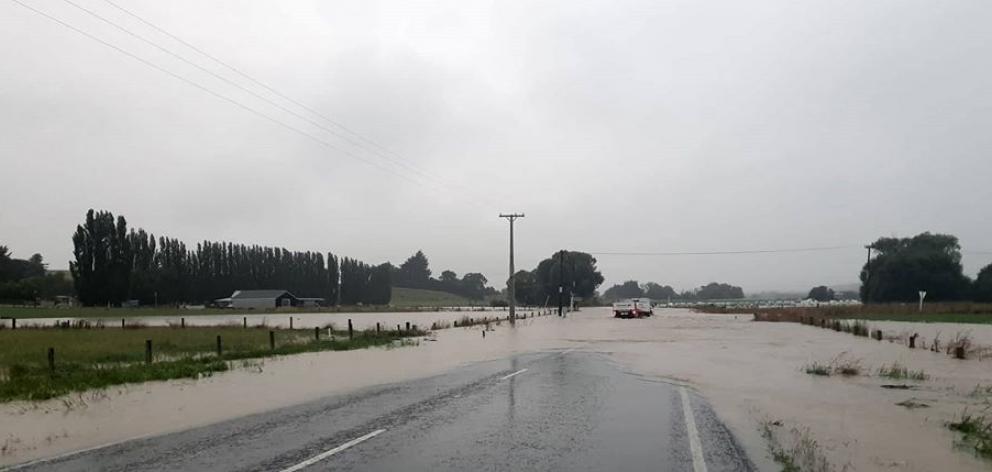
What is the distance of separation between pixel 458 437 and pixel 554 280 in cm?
15643

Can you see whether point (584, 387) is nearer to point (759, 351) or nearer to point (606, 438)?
point (606, 438)

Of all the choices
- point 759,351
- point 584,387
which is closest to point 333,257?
point 759,351

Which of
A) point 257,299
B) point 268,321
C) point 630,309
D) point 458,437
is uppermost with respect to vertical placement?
point 257,299

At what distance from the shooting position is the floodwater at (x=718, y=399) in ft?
33.0

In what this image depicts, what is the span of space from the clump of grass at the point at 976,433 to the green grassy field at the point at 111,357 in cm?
1634

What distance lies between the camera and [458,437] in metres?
9.95

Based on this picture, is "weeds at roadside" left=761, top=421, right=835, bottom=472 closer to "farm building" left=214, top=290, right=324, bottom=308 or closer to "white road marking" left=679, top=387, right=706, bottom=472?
"white road marking" left=679, top=387, right=706, bottom=472

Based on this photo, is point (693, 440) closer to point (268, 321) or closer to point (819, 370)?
point (819, 370)

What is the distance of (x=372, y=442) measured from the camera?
31.5 ft

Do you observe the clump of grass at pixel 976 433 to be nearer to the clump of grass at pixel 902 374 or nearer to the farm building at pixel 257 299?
the clump of grass at pixel 902 374

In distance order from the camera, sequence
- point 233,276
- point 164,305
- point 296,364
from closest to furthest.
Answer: point 296,364 → point 164,305 → point 233,276

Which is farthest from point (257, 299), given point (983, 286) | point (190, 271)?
point (983, 286)

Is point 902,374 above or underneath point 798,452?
underneath

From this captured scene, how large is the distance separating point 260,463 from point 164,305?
421 ft
